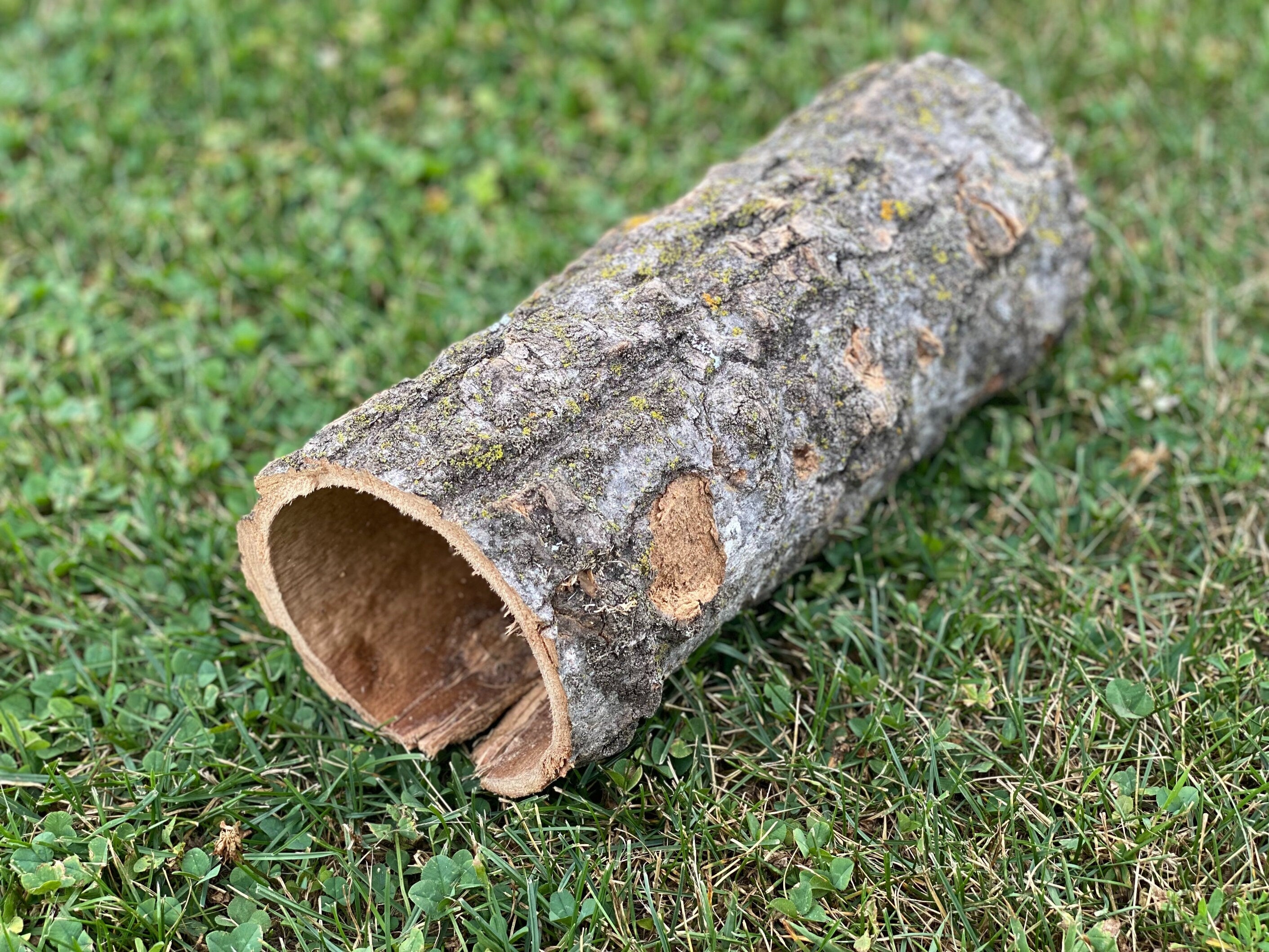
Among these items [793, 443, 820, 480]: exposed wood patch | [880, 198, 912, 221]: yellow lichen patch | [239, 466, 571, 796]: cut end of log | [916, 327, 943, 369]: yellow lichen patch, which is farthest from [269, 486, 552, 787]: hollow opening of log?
[880, 198, 912, 221]: yellow lichen patch

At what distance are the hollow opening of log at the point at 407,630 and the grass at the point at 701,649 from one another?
11 cm

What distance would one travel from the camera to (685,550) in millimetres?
1979

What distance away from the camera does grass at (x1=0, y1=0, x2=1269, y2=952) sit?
1.97 meters

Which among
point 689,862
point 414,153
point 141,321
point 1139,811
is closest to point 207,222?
point 141,321

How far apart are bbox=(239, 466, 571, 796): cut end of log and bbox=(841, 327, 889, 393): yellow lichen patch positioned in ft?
2.71

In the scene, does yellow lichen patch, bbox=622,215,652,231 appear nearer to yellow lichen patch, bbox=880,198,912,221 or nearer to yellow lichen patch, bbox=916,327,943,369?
yellow lichen patch, bbox=880,198,912,221

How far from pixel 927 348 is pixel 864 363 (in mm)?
204

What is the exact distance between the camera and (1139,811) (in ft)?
6.65

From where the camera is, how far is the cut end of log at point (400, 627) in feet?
6.86

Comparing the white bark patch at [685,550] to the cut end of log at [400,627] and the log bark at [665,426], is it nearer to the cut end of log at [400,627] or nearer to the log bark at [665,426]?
the log bark at [665,426]

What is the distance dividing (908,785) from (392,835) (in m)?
0.95

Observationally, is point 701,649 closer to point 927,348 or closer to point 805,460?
point 805,460

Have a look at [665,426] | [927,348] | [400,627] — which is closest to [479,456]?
[665,426]

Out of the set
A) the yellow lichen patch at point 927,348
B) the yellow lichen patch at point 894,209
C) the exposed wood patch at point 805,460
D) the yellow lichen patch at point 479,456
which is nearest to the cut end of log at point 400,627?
the yellow lichen patch at point 479,456
